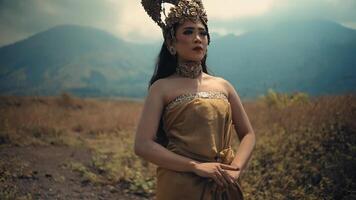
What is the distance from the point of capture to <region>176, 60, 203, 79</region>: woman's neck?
7.72 feet

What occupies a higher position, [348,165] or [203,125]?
[203,125]

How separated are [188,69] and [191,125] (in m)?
0.45

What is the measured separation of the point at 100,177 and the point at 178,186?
4720 mm

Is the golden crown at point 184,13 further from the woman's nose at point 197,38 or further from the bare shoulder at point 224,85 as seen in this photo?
the bare shoulder at point 224,85

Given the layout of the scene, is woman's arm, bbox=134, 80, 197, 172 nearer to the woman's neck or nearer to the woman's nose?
the woman's neck

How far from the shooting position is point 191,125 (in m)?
2.10

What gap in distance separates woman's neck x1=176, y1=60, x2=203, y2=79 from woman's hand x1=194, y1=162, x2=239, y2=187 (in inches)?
25.8

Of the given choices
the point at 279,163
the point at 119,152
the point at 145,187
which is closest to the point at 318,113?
the point at 279,163

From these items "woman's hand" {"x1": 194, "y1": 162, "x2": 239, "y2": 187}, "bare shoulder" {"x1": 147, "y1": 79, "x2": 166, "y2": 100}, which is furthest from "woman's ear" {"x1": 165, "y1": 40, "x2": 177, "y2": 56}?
"woman's hand" {"x1": 194, "y1": 162, "x2": 239, "y2": 187}

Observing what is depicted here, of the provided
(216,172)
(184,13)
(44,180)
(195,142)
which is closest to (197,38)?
(184,13)

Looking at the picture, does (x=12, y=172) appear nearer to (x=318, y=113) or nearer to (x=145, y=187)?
(x=145, y=187)

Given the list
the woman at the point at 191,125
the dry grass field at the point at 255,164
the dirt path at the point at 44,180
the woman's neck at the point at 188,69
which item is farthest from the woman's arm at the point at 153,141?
the dirt path at the point at 44,180

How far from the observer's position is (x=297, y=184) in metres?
5.32

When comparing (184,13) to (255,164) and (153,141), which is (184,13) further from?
(255,164)
